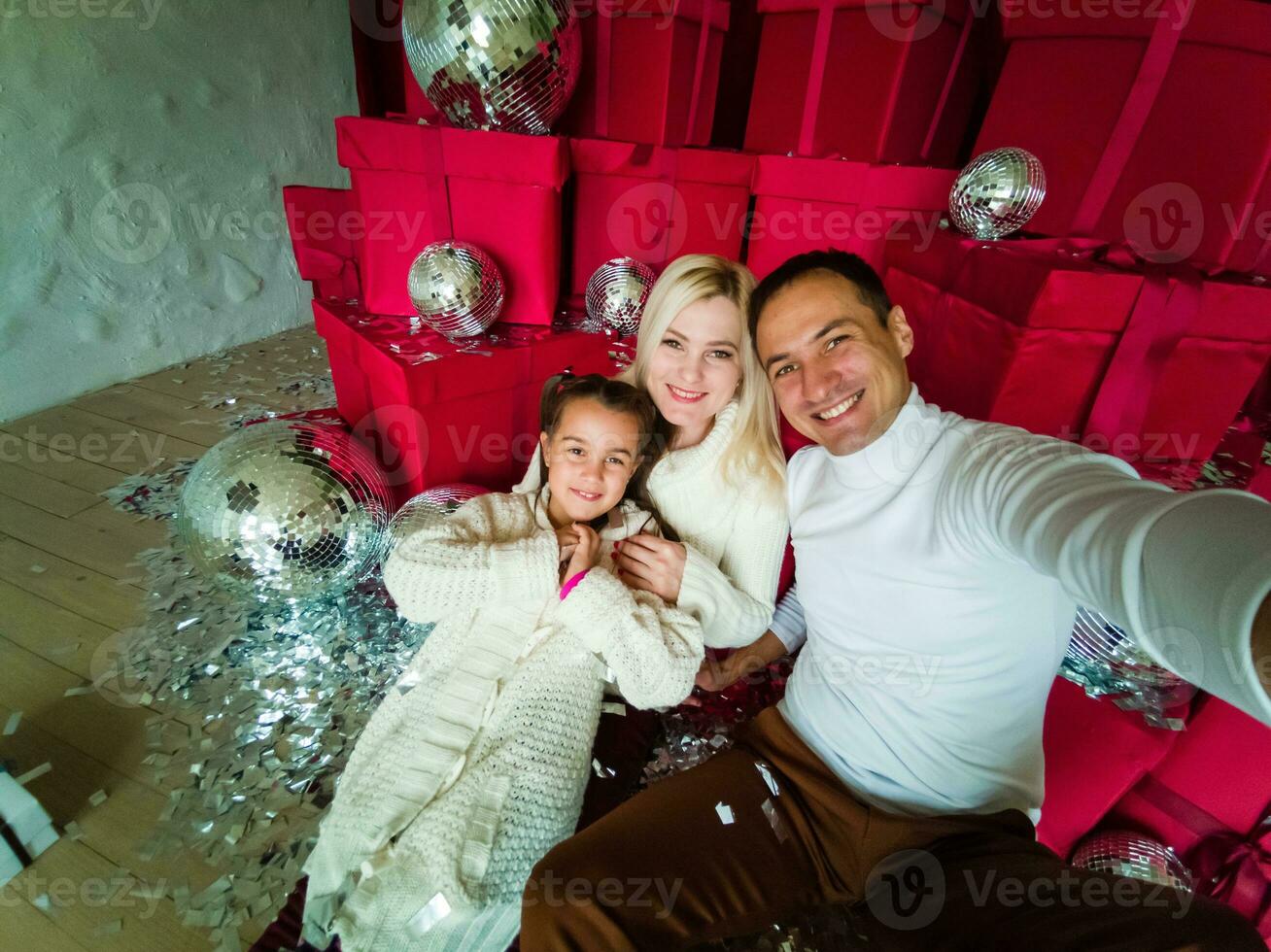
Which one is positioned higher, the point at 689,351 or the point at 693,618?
the point at 689,351

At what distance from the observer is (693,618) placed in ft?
3.02

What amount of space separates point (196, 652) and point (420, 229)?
1.02 m

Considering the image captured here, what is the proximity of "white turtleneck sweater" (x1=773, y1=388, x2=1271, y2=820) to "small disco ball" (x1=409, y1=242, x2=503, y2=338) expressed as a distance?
2.44ft

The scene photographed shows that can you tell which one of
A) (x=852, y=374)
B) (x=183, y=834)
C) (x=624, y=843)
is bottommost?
(x=183, y=834)

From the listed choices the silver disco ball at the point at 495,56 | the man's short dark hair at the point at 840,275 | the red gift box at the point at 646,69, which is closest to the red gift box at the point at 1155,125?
the man's short dark hair at the point at 840,275

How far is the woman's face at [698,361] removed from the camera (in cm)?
97

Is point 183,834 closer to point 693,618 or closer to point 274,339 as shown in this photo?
point 693,618

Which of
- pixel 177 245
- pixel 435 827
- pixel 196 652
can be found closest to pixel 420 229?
pixel 196 652

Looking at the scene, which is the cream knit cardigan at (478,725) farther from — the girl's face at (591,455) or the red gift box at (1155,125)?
the red gift box at (1155,125)

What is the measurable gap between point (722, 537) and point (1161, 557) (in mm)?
683

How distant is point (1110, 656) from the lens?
2.63ft

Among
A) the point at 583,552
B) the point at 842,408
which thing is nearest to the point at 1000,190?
the point at 842,408

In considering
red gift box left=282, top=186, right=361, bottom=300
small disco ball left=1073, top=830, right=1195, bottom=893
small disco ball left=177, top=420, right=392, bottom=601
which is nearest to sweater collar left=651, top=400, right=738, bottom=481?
small disco ball left=177, top=420, right=392, bottom=601

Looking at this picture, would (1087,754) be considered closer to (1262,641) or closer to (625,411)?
(1262,641)
